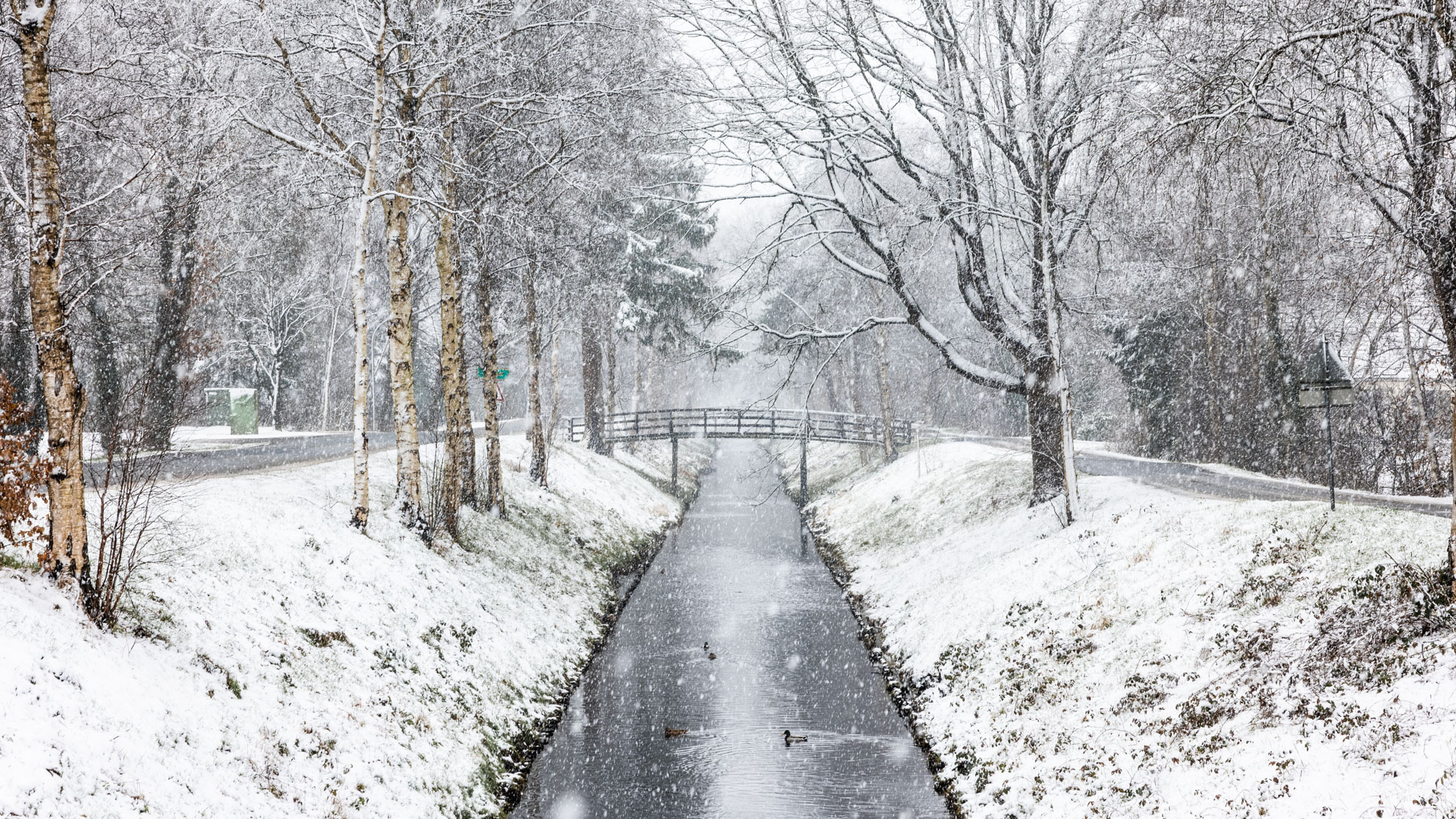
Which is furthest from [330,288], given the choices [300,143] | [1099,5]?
[1099,5]

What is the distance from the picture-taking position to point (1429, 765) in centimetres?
522

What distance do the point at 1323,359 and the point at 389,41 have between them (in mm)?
13027

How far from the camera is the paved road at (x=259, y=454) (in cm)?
1549

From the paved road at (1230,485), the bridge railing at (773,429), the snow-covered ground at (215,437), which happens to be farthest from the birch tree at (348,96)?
the bridge railing at (773,429)

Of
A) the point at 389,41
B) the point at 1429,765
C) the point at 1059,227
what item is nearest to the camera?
the point at 1429,765

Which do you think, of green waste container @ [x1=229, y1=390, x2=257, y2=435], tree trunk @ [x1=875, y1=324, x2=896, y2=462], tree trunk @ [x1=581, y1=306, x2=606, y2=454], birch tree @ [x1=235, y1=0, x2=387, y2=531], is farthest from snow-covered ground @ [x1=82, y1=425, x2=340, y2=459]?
tree trunk @ [x1=875, y1=324, x2=896, y2=462]

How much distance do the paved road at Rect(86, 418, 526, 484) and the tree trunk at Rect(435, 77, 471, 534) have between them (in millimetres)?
477

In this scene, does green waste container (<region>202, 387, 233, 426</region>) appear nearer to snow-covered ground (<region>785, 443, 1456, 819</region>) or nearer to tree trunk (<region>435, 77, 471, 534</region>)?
tree trunk (<region>435, 77, 471, 534</region>)

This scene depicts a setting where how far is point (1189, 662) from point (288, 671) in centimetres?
811

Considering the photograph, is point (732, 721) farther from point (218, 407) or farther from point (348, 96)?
point (218, 407)

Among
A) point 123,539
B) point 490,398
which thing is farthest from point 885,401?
point 123,539

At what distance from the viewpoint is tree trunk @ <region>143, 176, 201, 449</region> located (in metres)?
17.0

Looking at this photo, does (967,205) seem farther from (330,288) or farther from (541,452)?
(330,288)

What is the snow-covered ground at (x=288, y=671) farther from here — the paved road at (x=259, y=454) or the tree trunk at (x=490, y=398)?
the paved road at (x=259, y=454)
